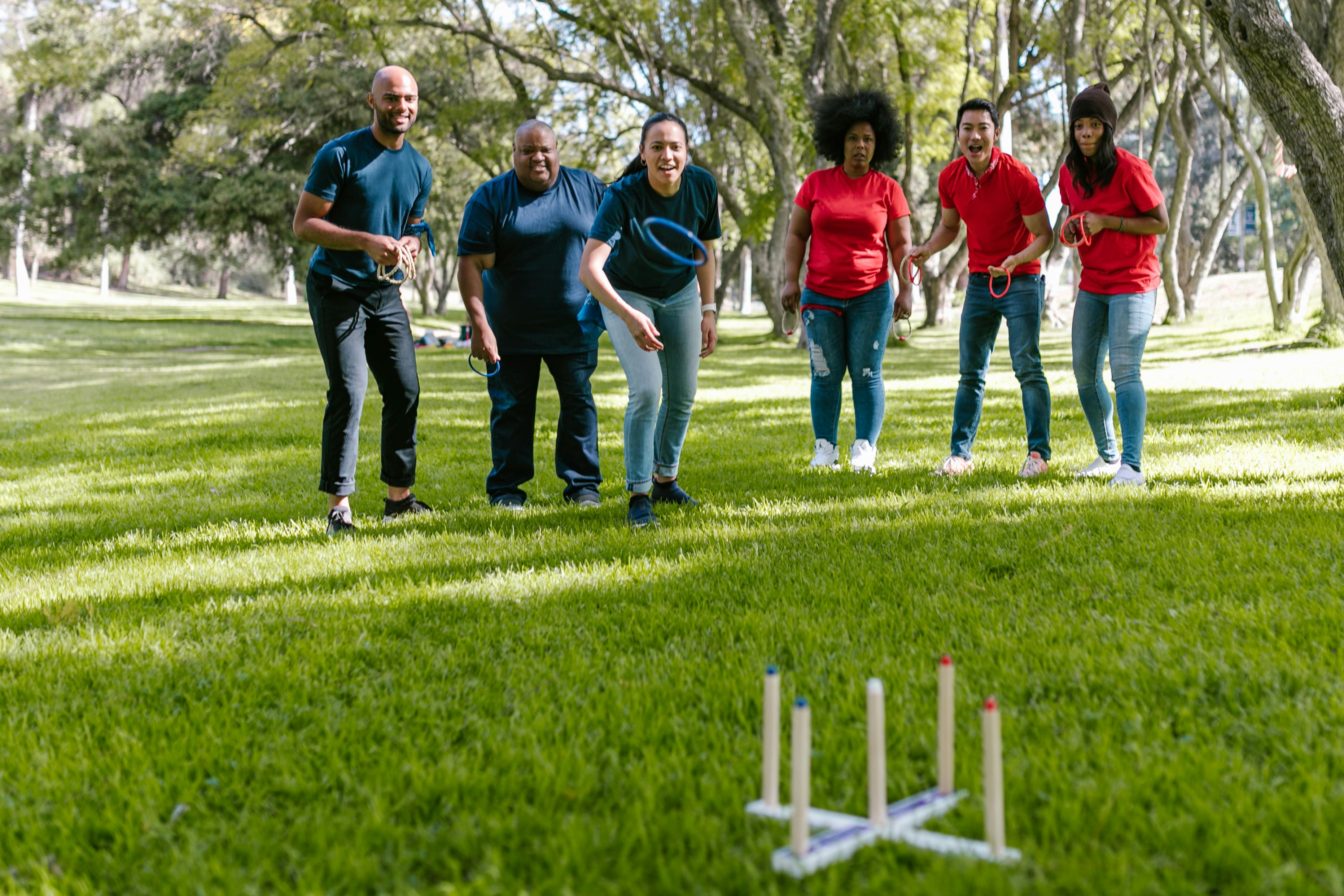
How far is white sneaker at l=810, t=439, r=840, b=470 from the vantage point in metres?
7.05

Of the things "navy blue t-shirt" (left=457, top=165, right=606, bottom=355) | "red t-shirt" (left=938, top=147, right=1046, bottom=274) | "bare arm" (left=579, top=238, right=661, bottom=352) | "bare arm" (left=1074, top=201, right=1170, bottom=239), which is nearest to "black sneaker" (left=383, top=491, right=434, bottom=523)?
"navy blue t-shirt" (left=457, top=165, right=606, bottom=355)

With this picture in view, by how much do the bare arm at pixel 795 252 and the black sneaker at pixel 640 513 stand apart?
1832mm

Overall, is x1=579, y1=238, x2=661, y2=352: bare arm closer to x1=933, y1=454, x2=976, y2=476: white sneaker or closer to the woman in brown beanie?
x1=933, y1=454, x2=976, y2=476: white sneaker

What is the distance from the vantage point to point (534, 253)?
20.4 feet

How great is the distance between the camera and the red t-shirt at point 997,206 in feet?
20.9

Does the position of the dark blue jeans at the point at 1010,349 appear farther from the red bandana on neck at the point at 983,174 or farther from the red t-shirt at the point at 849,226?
the red t-shirt at the point at 849,226

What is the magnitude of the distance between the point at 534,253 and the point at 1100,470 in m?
3.51

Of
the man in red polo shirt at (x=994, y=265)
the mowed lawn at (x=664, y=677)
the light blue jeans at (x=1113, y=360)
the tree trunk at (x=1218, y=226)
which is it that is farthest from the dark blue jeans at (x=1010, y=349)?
the tree trunk at (x=1218, y=226)

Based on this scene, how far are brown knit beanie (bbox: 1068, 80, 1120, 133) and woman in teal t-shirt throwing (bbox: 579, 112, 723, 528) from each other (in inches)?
78.9

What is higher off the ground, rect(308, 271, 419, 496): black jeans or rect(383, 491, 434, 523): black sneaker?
rect(308, 271, 419, 496): black jeans

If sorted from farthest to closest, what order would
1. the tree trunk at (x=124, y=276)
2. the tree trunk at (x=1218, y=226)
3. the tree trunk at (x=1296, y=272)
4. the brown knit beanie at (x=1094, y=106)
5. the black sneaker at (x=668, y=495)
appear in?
the tree trunk at (x=124, y=276), the tree trunk at (x=1218, y=226), the tree trunk at (x=1296, y=272), the black sneaker at (x=668, y=495), the brown knit beanie at (x=1094, y=106)

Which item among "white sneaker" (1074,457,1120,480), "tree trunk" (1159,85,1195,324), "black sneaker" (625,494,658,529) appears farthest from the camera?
"tree trunk" (1159,85,1195,324)

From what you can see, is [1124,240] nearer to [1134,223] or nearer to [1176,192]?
[1134,223]

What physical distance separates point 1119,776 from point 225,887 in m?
1.98
